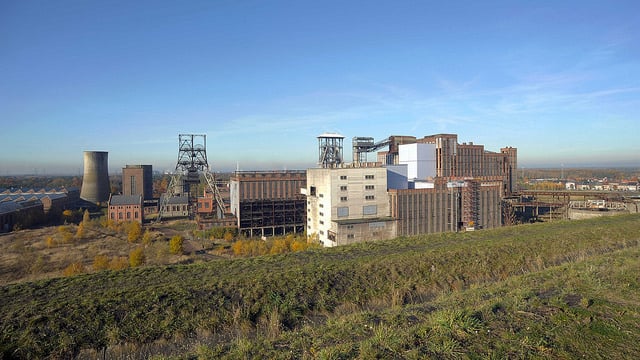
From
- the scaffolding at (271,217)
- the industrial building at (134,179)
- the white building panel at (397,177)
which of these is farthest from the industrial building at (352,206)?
the industrial building at (134,179)

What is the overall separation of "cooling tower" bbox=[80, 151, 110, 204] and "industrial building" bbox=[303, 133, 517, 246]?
182ft

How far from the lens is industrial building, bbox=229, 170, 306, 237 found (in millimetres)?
53000

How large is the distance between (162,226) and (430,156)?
154ft

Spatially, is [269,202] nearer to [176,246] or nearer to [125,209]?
[176,246]

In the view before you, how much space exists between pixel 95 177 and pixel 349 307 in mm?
88381

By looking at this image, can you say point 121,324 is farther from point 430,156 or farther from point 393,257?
point 430,156

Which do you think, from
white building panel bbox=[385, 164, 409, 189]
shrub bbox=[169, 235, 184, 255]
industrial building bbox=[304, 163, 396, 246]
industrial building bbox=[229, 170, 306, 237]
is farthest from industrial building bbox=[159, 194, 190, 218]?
white building panel bbox=[385, 164, 409, 189]

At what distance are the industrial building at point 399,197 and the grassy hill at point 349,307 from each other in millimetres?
20080

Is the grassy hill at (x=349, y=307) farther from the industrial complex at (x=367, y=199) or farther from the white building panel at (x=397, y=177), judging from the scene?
the white building panel at (x=397, y=177)

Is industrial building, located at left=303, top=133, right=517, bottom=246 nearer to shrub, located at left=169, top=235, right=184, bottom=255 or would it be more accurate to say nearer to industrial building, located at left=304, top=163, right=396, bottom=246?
industrial building, located at left=304, top=163, right=396, bottom=246

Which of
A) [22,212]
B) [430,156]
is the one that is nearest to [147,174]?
[22,212]

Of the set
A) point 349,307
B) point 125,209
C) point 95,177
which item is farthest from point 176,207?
point 349,307

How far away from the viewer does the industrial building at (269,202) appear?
53.0 m

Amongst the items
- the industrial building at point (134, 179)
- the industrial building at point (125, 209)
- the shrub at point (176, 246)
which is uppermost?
the industrial building at point (134, 179)
